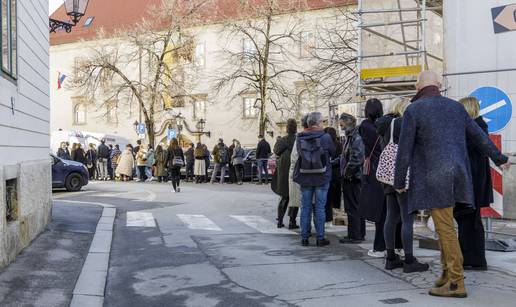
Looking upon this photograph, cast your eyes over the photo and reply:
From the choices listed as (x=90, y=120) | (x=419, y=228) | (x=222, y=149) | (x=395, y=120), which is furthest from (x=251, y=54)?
(x=395, y=120)

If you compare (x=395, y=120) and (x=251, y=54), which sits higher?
(x=251, y=54)

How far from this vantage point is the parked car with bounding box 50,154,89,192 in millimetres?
19094

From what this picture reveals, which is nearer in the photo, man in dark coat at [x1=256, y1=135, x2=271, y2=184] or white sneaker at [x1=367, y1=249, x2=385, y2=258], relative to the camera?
white sneaker at [x1=367, y1=249, x2=385, y2=258]

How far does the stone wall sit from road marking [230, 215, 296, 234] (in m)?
3.46

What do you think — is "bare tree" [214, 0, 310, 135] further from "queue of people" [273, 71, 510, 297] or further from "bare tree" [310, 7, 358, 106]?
"queue of people" [273, 71, 510, 297]

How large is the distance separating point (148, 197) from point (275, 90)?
21809 mm

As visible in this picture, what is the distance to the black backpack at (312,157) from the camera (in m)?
8.34

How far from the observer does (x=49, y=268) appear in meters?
6.73

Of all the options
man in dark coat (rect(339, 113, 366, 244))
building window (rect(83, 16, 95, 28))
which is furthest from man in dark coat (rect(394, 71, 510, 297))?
building window (rect(83, 16, 95, 28))

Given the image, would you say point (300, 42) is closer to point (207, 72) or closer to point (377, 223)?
point (207, 72)

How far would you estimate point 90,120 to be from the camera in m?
52.9

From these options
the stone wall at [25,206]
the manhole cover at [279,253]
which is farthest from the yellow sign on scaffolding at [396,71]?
the stone wall at [25,206]

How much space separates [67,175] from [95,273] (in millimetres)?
13293

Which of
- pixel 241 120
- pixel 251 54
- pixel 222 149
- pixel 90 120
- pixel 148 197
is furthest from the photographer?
pixel 90 120
